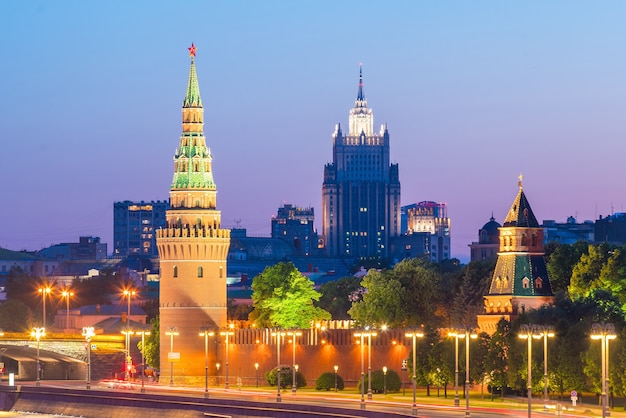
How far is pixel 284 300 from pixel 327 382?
2342 cm

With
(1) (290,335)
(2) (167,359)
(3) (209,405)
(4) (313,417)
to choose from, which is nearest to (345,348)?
(1) (290,335)

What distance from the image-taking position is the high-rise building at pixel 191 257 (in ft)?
604

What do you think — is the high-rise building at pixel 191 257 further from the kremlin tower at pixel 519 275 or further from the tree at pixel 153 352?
the kremlin tower at pixel 519 275

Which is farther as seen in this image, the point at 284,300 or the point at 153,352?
the point at 153,352

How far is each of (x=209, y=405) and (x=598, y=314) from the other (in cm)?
3153

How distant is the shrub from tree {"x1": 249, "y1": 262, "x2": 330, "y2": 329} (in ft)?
63.6

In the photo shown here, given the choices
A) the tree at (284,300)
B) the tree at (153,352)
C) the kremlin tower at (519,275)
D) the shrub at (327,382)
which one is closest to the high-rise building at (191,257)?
the tree at (284,300)

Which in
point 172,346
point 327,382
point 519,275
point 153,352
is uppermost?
point 519,275

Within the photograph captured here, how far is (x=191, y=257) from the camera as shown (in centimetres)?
18538

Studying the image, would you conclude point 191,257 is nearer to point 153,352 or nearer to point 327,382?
point 153,352

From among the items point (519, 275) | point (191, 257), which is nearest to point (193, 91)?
point (191, 257)

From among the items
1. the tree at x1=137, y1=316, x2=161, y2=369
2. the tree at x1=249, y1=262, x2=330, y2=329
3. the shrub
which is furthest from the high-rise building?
the shrub

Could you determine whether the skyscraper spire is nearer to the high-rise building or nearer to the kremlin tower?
the high-rise building

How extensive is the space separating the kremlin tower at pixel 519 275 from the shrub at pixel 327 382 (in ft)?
39.5
